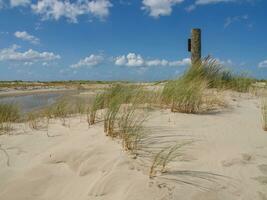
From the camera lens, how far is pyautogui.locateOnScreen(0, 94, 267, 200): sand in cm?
276

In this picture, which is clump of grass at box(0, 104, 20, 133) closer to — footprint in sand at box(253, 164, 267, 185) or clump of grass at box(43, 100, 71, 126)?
clump of grass at box(43, 100, 71, 126)

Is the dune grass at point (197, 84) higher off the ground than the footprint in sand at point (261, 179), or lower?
higher

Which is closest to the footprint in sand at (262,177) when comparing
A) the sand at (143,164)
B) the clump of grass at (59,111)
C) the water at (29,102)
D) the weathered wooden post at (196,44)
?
the sand at (143,164)

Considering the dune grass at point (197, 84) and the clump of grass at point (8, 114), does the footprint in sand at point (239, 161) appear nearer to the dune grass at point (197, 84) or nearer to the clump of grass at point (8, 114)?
the dune grass at point (197, 84)

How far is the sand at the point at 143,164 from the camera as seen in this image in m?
2.76

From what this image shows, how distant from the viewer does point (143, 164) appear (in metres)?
3.21

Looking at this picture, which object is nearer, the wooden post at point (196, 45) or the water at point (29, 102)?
the wooden post at point (196, 45)

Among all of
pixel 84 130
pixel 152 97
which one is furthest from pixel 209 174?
pixel 152 97

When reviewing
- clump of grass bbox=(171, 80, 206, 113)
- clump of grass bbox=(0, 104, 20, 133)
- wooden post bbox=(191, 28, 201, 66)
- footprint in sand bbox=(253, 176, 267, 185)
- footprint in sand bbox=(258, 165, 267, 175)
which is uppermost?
wooden post bbox=(191, 28, 201, 66)

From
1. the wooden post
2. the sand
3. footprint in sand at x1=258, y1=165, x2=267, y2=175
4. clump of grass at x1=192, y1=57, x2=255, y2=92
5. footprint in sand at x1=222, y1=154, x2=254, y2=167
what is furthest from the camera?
the wooden post

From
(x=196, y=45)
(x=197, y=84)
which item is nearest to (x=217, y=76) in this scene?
(x=196, y=45)

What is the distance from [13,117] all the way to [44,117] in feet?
2.83

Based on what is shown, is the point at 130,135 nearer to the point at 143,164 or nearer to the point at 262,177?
the point at 143,164

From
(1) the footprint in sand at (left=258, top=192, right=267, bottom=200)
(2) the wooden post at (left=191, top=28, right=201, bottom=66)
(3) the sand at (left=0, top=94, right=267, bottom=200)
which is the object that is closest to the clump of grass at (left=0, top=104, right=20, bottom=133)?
(3) the sand at (left=0, top=94, right=267, bottom=200)
